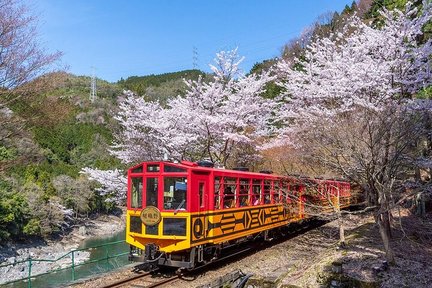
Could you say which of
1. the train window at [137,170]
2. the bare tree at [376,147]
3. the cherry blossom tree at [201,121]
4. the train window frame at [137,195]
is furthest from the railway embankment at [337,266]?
the cherry blossom tree at [201,121]

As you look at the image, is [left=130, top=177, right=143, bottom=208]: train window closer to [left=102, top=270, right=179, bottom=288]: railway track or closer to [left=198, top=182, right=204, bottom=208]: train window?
[left=198, top=182, right=204, bottom=208]: train window

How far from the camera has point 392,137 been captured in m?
8.13

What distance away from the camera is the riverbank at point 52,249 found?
2297 centimetres

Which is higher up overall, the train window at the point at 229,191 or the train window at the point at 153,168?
the train window at the point at 153,168

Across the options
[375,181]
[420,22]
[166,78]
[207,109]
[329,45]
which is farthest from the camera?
[166,78]

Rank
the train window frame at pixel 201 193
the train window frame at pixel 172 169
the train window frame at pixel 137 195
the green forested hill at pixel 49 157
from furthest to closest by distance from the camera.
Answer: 1. the green forested hill at pixel 49 157
2. the train window frame at pixel 137 195
3. the train window frame at pixel 201 193
4. the train window frame at pixel 172 169

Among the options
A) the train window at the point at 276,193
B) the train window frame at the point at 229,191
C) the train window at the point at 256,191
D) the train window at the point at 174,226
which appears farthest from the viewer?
the train window at the point at 276,193

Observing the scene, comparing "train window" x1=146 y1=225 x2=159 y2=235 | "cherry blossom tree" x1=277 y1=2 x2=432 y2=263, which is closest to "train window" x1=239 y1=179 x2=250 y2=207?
"cherry blossom tree" x1=277 y1=2 x2=432 y2=263

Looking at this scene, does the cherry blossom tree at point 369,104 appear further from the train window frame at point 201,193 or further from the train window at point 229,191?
the train window frame at point 201,193

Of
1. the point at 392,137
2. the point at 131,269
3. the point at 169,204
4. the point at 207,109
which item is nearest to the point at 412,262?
the point at 392,137

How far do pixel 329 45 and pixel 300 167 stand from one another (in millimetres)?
4876

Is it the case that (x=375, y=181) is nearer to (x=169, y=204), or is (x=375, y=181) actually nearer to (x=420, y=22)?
(x=169, y=204)

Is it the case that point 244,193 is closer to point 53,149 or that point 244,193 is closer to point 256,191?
point 256,191

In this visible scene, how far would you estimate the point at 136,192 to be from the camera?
31.1ft
